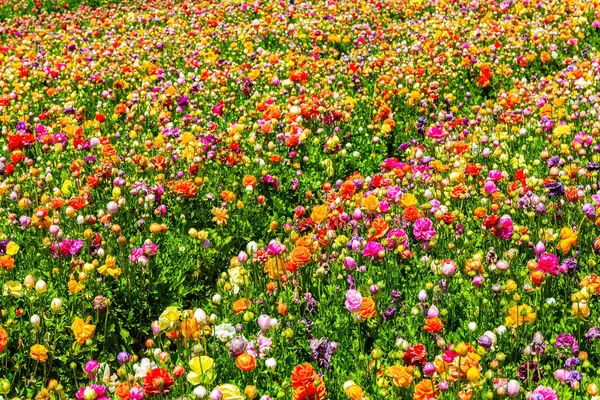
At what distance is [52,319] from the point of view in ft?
13.7

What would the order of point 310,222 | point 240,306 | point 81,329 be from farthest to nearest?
point 310,222, point 240,306, point 81,329

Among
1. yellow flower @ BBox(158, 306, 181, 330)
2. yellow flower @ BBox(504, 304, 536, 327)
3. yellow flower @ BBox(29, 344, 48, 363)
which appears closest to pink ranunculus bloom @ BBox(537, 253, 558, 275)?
yellow flower @ BBox(504, 304, 536, 327)

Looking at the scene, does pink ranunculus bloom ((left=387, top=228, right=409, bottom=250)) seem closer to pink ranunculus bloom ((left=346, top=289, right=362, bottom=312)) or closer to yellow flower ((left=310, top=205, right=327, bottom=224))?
yellow flower ((left=310, top=205, right=327, bottom=224))

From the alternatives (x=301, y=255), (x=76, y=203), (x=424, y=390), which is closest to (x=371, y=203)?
(x=301, y=255)

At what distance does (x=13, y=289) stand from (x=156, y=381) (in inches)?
62.7

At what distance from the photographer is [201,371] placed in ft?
11.0

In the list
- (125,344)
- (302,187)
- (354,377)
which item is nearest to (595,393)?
(354,377)

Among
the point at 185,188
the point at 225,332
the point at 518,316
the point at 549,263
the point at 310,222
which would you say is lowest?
the point at 310,222

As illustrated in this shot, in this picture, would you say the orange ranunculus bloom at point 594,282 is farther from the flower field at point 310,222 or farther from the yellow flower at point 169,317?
the yellow flower at point 169,317

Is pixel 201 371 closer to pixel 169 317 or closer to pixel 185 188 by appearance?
pixel 169 317

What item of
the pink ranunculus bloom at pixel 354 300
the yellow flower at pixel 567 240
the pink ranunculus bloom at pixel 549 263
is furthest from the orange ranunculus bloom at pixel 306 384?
the yellow flower at pixel 567 240

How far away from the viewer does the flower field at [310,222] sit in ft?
11.6

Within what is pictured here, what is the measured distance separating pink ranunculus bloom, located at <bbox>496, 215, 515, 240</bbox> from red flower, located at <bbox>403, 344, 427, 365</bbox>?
1.28 meters

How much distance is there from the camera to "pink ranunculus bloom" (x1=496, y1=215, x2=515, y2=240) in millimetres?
4191
